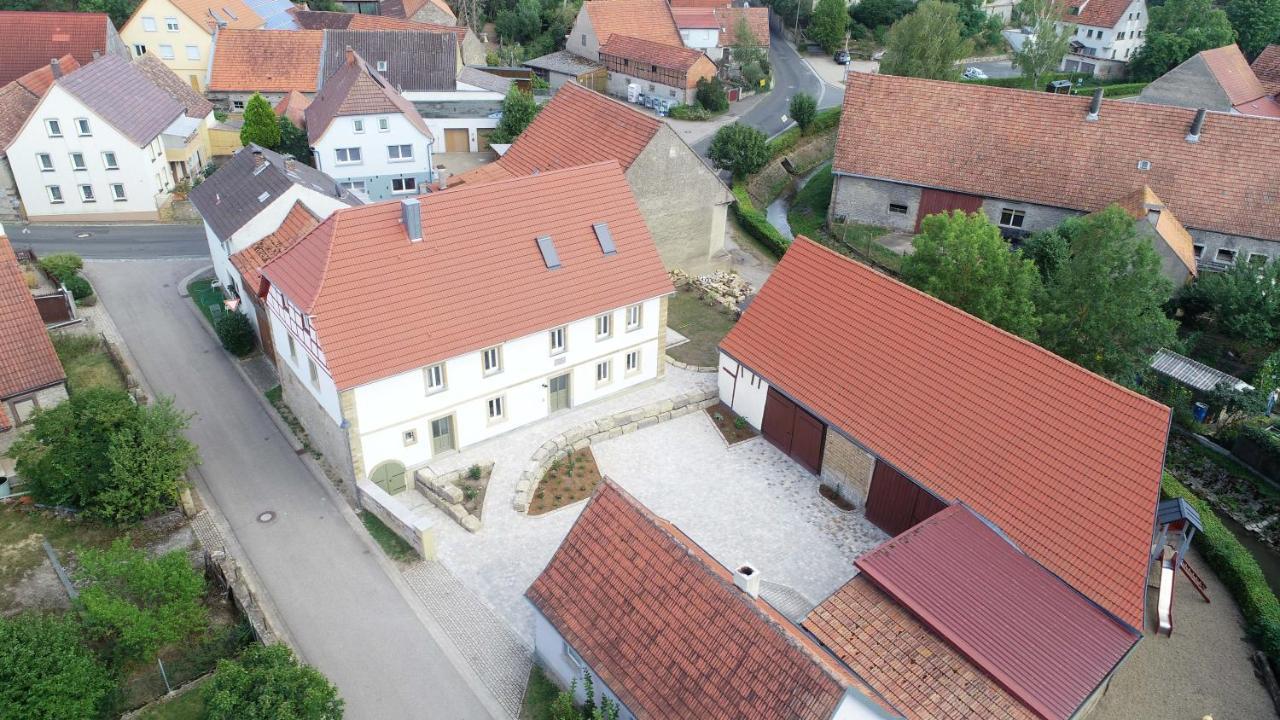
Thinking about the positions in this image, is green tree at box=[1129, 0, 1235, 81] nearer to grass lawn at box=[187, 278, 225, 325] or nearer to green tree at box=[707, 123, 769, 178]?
green tree at box=[707, 123, 769, 178]

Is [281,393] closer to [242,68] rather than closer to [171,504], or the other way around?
[171,504]

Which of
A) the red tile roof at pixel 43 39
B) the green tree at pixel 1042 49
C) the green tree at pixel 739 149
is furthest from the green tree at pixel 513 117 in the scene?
the green tree at pixel 1042 49

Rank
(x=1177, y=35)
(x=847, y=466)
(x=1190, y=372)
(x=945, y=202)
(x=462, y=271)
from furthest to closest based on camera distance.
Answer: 1. (x=1177, y=35)
2. (x=945, y=202)
3. (x=1190, y=372)
4. (x=462, y=271)
5. (x=847, y=466)

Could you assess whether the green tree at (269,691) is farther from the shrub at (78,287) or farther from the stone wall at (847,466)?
the shrub at (78,287)

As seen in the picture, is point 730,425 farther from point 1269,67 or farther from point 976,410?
point 1269,67

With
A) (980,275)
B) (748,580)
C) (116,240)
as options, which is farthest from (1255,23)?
(116,240)

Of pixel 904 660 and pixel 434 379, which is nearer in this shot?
pixel 904 660
